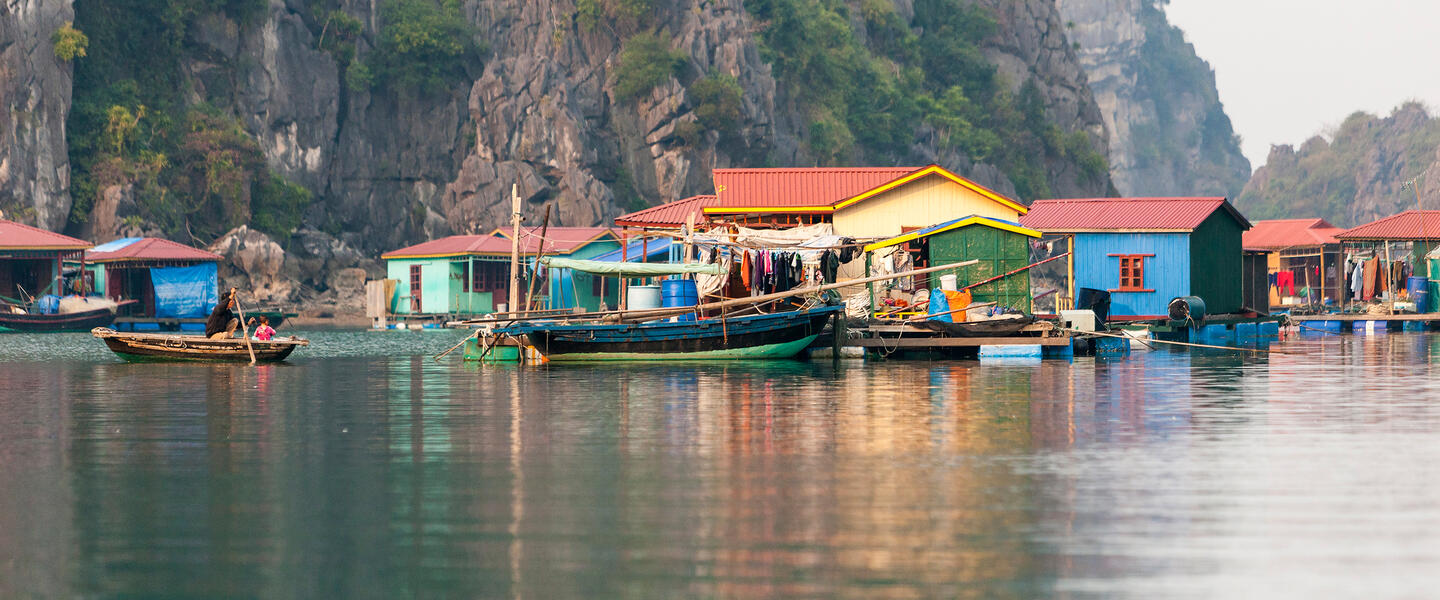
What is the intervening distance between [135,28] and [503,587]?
82.4 metres

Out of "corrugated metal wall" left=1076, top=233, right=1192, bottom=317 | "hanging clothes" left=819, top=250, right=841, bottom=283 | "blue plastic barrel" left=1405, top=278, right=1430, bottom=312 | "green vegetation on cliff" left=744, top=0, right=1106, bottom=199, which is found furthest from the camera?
"green vegetation on cliff" left=744, top=0, right=1106, bottom=199

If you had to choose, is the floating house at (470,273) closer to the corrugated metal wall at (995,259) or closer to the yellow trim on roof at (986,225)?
the yellow trim on roof at (986,225)

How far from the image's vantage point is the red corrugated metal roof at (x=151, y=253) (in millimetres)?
65312

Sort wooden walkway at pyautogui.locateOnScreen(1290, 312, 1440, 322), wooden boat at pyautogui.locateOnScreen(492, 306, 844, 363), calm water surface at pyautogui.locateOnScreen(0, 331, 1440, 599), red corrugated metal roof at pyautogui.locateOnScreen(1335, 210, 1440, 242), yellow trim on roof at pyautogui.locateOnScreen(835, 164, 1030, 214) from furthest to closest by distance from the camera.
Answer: red corrugated metal roof at pyautogui.locateOnScreen(1335, 210, 1440, 242), wooden walkway at pyautogui.locateOnScreen(1290, 312, 1440, 322), yellow trim on roof at pyautogui.locateOnScreen(835, 164, 1030, 214), wooden boat at pyautogui.locateOnScreen(492, 306, 844, 363), calm water surface at pyautogui.locateOnScreen(0, 331, 1440, 599)

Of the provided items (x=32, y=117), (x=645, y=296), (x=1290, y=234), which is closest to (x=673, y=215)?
(x=645, y=296)

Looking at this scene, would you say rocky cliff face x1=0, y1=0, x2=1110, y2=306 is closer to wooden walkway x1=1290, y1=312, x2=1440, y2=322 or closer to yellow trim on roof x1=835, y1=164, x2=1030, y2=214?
yellow trim on roof x1=835, y1=164, x2=1030, y2=214

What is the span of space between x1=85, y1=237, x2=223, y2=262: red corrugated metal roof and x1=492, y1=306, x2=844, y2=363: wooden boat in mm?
35011

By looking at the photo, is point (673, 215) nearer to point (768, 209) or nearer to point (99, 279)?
point (768, 209)

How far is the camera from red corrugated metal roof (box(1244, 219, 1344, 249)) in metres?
66.5

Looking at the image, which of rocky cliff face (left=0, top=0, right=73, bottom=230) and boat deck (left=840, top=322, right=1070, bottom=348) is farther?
rocky cliff face (left=0, top=0, right=73, bottom=230)

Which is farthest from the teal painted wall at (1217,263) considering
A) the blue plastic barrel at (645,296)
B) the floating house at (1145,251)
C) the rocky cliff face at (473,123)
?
the rocky cliff face at (473,123)

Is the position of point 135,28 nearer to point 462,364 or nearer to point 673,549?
point 462,364

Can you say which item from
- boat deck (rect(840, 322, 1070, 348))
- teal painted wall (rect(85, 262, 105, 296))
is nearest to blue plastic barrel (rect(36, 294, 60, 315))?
teal painted wall (rect(85, 262, 105, 296))

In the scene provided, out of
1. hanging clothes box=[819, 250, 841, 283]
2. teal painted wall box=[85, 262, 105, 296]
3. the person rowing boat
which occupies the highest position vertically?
teal painted wall box=[85, 262, 105, 296]
